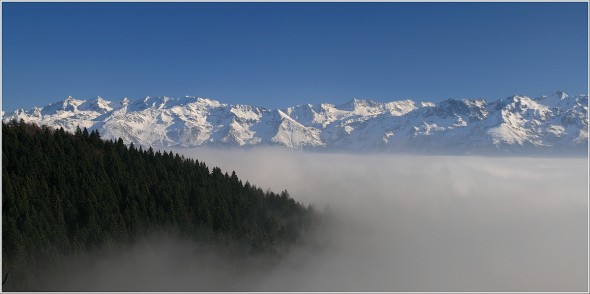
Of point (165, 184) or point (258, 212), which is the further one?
point (258, 212)

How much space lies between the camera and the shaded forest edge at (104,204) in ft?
345

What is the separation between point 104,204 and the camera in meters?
126

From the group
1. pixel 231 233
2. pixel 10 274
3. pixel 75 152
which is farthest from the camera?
pixel 231 233

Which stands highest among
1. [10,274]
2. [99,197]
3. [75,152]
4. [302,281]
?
[75,152]

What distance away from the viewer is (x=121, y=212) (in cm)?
13262

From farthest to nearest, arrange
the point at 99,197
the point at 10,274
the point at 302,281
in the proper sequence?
the point at 302,281 < the point at 99,197 < the point at 10,274

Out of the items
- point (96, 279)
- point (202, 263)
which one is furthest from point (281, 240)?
point (96, 279)

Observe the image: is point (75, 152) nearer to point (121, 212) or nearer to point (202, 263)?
point (121, 212)

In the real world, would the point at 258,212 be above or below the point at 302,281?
above

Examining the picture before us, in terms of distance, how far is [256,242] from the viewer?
151500 millimetres

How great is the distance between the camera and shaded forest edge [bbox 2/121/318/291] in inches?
4144

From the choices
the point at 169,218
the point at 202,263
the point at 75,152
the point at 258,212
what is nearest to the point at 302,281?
the point at 258,212

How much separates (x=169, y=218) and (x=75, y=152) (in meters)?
31.2

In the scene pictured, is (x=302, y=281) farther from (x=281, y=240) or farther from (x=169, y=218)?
(x=169, y=218)
